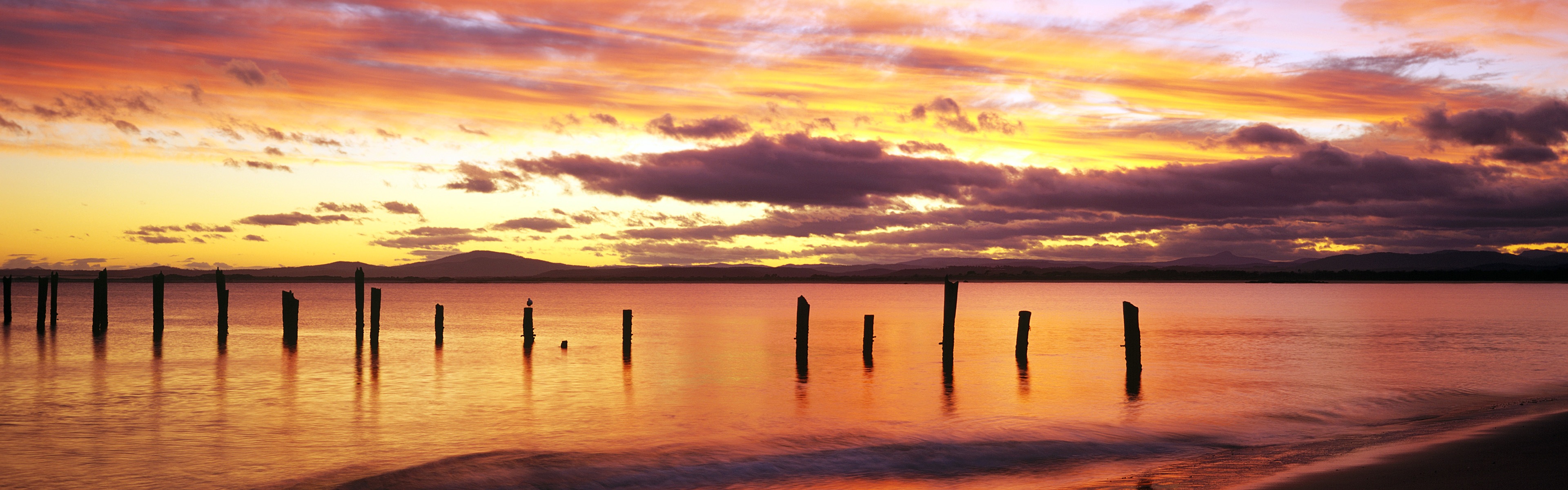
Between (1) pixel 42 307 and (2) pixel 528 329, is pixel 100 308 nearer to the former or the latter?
(1) pixel 42 307

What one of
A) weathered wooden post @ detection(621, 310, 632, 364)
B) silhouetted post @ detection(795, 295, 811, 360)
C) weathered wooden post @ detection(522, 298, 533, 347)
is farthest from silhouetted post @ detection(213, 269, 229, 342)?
silhouetted post @ detection(795, 295, 811, 360)

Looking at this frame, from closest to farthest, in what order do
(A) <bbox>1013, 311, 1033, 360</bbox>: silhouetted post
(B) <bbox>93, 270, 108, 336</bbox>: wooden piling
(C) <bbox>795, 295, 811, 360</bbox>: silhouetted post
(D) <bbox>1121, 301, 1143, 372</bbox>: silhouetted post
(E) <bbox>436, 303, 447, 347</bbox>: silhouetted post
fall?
(D) <bbox>1121, 301, 1143, 372</bbox>: silhouetted post
(C) <bbox>795, 295, 811, 360</bbox>: silhouetted post
(A) <bbox>1013, 311, 1033, 360</bbox>: silhouetted post
(E) <bbox>436, 303, 447, 347</bbox>: silhouetted post
(B) <bbox>93, 270, 108, 336</bbox>: wooden piling

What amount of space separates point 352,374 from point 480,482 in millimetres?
15674

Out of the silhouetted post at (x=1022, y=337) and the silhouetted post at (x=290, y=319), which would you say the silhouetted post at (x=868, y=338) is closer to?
the silhouetted post at (x=1022, y=337)

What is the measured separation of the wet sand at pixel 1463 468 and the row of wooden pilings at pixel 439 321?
1040 centimetres

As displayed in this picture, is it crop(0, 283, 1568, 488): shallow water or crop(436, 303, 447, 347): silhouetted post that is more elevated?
crop(436, 303, 447, 347): silhouetted post

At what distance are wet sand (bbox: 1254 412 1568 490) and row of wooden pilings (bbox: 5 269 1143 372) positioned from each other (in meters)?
10.4

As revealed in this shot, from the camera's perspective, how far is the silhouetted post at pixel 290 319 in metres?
35.5

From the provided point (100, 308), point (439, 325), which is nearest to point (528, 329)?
point (439, 325)

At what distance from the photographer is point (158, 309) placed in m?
38.2

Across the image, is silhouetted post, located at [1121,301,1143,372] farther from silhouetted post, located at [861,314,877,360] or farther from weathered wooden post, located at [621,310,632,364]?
weathered wooden post, located at [621,310,632,364]

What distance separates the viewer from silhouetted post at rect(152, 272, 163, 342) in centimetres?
3697

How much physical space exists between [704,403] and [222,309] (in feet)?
90.1

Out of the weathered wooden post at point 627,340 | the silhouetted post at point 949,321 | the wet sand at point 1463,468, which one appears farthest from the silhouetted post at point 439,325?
the wet sand at point 1463,468
